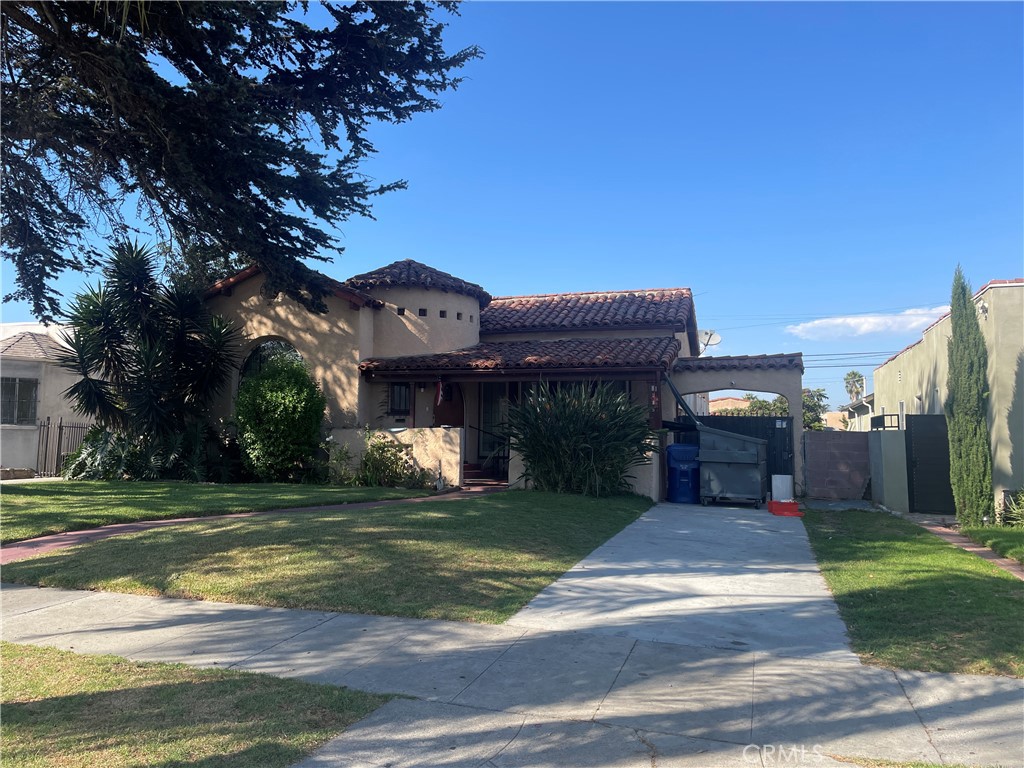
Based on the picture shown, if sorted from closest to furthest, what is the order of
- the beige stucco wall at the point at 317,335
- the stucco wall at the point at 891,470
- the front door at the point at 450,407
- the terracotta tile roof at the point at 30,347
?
the stucco wall at the point at 891,470 < the beige stucco wall at the point at 317,335 < the front door at the point at 450,407 < the terracotta tile roof at the point at 30,347

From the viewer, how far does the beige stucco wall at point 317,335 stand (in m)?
17.8

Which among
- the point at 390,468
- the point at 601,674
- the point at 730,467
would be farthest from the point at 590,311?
the point at 601,674

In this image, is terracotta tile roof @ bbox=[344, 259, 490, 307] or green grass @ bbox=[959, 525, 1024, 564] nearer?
green grass @ bbox=[959, 525, 1024, 564]

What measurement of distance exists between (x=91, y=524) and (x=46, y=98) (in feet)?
20.8

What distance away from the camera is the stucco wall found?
51.2 feet

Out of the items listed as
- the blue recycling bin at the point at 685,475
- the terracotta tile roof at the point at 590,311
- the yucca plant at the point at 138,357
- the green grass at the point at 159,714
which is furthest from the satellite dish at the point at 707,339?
the green grass at the point at 159,714

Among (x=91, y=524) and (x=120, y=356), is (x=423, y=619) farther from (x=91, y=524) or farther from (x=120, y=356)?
(x=120, y=356)

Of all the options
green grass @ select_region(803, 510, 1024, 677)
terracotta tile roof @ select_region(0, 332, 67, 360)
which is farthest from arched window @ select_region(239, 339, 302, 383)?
green grass @ select_region(803, 510, 1024, 677)

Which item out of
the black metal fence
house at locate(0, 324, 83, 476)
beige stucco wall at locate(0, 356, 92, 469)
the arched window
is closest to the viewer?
the arched window

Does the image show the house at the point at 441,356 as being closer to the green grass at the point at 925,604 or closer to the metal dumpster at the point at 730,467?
the metal dumpster at the point at 730,467

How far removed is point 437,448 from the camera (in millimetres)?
15922

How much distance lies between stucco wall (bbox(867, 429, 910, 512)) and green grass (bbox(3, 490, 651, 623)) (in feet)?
28.3

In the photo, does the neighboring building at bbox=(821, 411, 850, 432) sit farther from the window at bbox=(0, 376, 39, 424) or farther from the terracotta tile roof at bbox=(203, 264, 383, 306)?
the window at bbox=(0, 376, 39, 424)

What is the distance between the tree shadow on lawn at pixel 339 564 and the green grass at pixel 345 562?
12 millimetres
